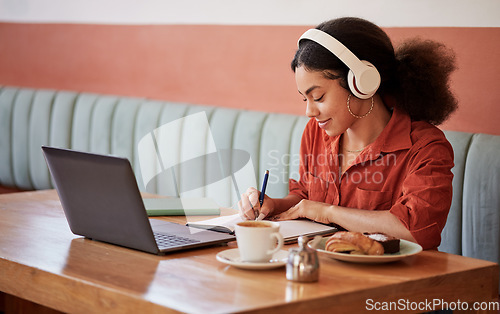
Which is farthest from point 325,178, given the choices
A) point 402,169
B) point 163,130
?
point 163,130

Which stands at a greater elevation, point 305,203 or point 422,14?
point 422,14

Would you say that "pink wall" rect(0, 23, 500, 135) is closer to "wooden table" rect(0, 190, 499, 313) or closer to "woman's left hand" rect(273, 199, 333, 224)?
"woman's left hand" rect(273, 199, 333, 224)

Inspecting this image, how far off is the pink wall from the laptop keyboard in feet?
4.17

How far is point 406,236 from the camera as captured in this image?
1.67 metres

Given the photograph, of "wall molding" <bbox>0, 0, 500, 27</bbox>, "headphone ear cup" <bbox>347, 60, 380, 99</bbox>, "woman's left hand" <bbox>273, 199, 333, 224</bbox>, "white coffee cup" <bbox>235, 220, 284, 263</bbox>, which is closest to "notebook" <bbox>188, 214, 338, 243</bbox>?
"woman's left hand" <bbox>273, 199, 333, 224</bbox>

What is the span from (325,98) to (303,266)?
2.52ft

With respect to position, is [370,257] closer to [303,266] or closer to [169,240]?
[303,266]

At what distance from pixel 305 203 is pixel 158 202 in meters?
0.49

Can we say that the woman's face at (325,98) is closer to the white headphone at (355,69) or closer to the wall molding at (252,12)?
the white headphone at (355,69)

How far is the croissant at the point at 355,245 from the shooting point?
140cm

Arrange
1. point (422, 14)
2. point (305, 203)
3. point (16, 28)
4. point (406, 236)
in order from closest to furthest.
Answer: point (406, 236) → point (305, 203) → point (422, 14) → point (16, 28)

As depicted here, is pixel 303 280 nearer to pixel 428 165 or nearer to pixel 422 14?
pixel 428 165

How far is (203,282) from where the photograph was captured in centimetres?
126

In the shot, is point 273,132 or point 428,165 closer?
point 428,165
